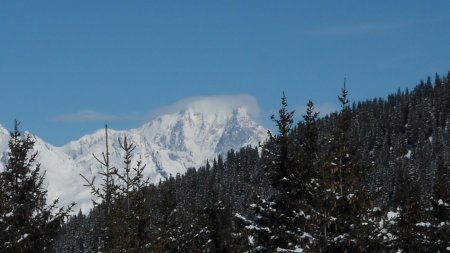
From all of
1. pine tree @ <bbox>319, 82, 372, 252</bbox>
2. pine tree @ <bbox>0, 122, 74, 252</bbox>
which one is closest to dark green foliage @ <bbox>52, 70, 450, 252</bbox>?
pine tree @ <bbox>319, 82, 372, 252</bbox>

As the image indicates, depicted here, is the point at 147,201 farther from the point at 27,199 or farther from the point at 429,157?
the point at 429,157

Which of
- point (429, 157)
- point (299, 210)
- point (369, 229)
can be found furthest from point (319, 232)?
point (429, 157)

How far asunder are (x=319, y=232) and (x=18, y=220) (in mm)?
12201

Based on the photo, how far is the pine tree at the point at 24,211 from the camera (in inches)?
982

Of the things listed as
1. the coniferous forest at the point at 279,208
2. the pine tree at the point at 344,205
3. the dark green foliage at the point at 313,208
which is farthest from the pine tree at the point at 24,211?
the pine tree at the point at 344,205

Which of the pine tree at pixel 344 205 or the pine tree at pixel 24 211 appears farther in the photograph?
the pine tree at pixel 24 211

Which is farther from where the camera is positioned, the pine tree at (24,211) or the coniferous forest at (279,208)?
the pine tree at (24,211)

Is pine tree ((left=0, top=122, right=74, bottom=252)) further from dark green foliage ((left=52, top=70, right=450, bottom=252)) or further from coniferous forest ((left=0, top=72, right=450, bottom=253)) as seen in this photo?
dark green foliage ((left=52, top=70, right=450, bottom=252))

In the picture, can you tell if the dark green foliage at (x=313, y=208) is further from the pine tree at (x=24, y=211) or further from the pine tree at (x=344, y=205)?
the pine tree at (x=24, y=211)

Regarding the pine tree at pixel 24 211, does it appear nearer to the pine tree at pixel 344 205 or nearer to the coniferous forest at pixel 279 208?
the coniferous forest at pixel 279 208

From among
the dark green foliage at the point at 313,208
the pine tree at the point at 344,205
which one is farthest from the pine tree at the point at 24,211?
the pine tree at the point at 344,205

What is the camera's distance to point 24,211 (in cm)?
2573

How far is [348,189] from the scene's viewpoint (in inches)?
771

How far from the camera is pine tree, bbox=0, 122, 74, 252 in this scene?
2495 cm
